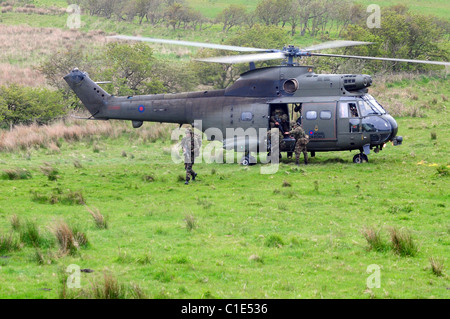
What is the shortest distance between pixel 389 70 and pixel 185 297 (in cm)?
3851

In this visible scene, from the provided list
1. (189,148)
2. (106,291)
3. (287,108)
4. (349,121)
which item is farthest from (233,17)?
(106,291)

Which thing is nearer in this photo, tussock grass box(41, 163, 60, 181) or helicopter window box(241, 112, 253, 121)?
tussock grass box(41, 163, 60, 181)

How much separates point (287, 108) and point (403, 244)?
36.4ft

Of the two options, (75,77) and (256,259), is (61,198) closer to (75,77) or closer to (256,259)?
(256,259)

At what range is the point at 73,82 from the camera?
23.0 meters

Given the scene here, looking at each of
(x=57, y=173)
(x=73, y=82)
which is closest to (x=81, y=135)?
(x=73, y=82)

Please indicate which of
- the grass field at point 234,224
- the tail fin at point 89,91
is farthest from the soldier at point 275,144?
the tail fin at point 89,91

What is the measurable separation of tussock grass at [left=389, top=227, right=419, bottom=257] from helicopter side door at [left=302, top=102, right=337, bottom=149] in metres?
9.64

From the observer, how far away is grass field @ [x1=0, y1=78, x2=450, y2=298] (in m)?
9.00

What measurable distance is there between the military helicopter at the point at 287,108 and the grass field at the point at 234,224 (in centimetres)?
94

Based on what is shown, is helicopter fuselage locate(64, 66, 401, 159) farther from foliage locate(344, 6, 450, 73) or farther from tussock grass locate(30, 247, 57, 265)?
foliage locate(344, 6, 450, 73)

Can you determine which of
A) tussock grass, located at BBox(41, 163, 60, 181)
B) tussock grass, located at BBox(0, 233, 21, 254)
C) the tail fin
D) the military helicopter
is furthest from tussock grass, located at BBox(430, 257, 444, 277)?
the tail fin

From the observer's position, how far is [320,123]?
20016 millimetres
